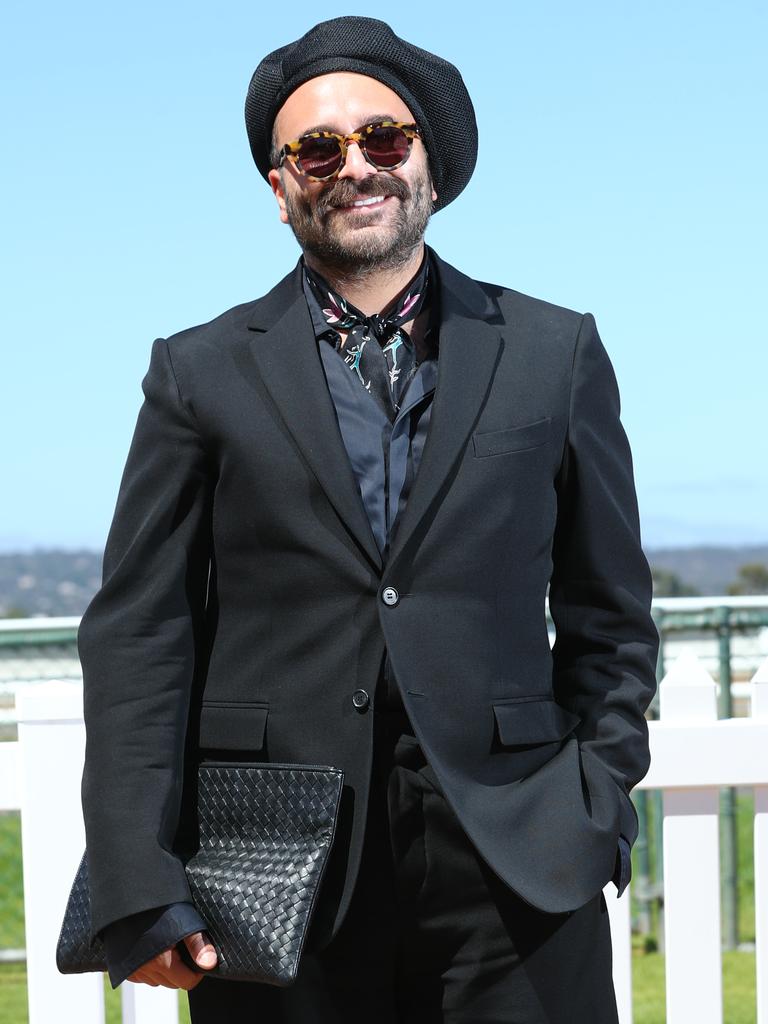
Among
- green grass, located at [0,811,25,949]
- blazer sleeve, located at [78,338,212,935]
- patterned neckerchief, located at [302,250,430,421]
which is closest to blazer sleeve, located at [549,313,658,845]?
patterned neckerchief, located at [302,250,430,421]

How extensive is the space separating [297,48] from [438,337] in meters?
0.55

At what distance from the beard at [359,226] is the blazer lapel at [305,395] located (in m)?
0.11

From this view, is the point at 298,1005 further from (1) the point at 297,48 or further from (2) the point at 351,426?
(1) the point at 297,48

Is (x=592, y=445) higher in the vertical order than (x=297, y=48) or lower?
lower

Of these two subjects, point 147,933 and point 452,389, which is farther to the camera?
point 452,389

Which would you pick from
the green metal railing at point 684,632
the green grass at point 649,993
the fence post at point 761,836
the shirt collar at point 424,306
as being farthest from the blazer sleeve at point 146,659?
the green metal railing at point 684,632

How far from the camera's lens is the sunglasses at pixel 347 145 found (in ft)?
7.89

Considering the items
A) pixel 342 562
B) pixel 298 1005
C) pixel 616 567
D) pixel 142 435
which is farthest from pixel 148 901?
pixel 616 567

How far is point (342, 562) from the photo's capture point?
2305 millimetres

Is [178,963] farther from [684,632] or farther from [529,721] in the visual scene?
[684,632]

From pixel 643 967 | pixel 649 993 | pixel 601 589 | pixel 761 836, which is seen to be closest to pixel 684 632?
pixel 643 967

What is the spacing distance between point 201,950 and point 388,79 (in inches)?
56.6

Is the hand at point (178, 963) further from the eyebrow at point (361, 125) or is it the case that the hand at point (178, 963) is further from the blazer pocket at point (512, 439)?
the eyebrow at point (361, 125)

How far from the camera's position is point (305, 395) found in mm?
2371
